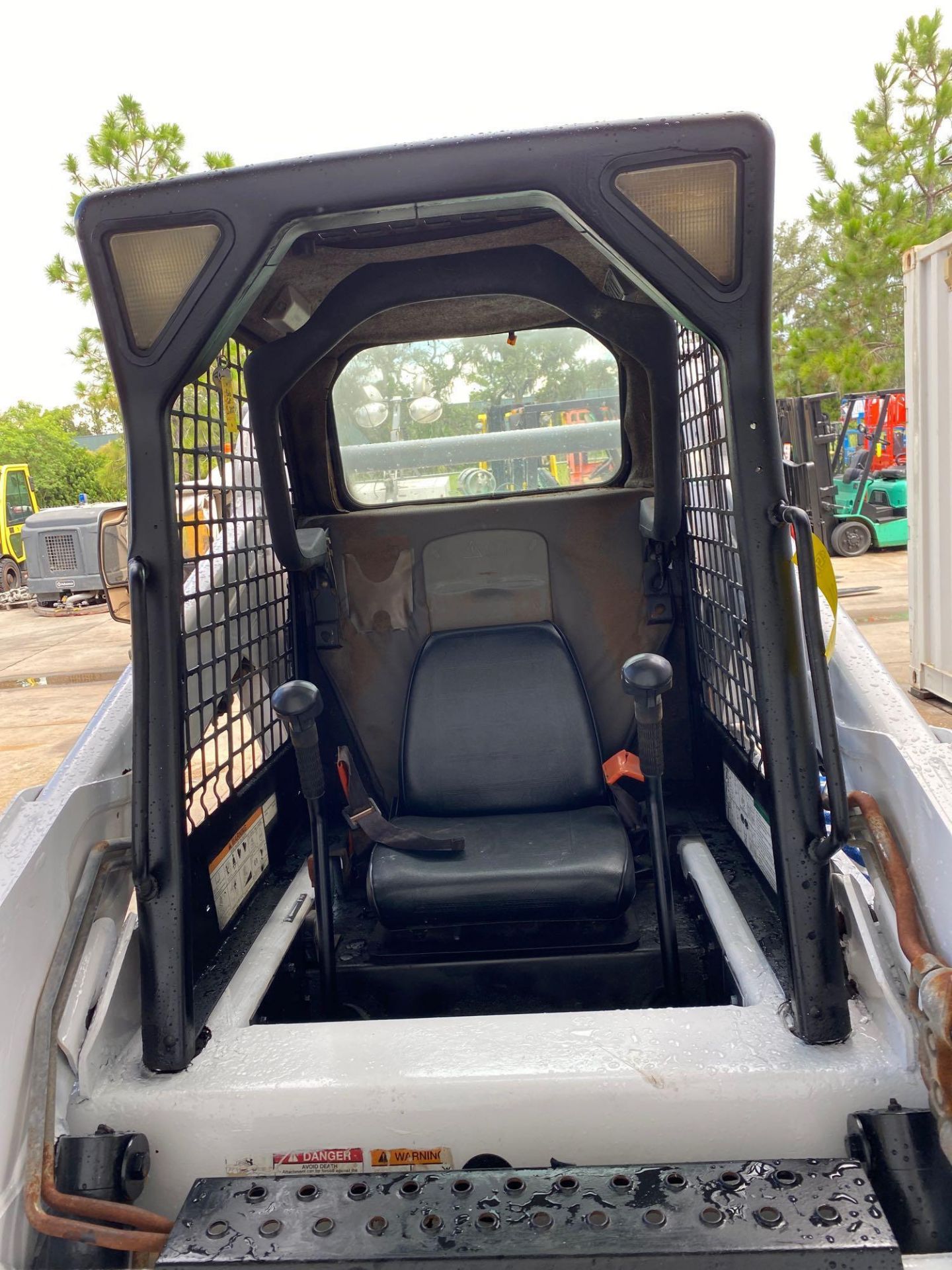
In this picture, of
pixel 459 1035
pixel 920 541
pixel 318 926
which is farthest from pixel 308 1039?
pixel 920 541

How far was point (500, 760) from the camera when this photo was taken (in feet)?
7.82

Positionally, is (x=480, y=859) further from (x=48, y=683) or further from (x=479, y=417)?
(x=48, y=683)

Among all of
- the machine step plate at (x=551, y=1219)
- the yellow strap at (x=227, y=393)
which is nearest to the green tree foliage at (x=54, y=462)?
the yellow strap at (x=227, y=393)

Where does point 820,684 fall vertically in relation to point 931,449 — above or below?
below

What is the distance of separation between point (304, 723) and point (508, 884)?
0.53 m

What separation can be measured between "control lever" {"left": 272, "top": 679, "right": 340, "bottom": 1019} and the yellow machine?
16402 millimetres

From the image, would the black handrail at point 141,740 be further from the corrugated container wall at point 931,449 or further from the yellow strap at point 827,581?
the corrugated container wall at point 931,449

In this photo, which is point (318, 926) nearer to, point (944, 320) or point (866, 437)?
point (944, 320)

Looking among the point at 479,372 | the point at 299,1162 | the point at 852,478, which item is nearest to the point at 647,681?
the point at 299,1162

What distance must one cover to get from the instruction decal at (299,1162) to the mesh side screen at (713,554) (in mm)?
Result: 989

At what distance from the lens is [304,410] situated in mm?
2623

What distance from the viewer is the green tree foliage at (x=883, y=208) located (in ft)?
49.2

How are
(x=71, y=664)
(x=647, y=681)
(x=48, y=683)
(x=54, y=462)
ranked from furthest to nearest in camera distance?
(x=54, y=462) < (x=71, y=664) < (x=48, y=683) < (x=647, y=681)

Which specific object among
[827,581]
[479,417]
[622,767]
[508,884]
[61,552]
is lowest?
[508,884]
